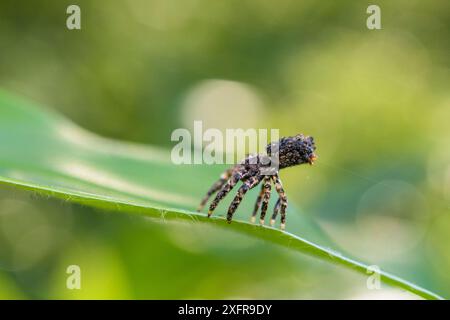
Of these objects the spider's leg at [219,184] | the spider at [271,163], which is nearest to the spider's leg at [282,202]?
the spider at [271,163]

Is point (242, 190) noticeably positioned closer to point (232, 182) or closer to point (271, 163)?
point (232, 182)

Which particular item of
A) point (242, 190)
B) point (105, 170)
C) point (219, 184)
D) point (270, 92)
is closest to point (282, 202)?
point (242, 190)

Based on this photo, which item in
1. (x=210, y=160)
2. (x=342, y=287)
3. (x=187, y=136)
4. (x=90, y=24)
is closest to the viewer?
(x=210, y=160)

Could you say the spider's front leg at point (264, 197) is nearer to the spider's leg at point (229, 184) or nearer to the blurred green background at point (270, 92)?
the spider's leg at point (229, 184)

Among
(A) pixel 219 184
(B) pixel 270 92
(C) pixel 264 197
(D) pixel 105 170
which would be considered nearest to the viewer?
(A) pixel 219 184

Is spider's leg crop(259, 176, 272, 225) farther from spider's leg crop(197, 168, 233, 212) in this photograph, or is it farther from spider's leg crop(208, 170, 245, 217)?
spider's leg crop(197, 168, 233, 212)
